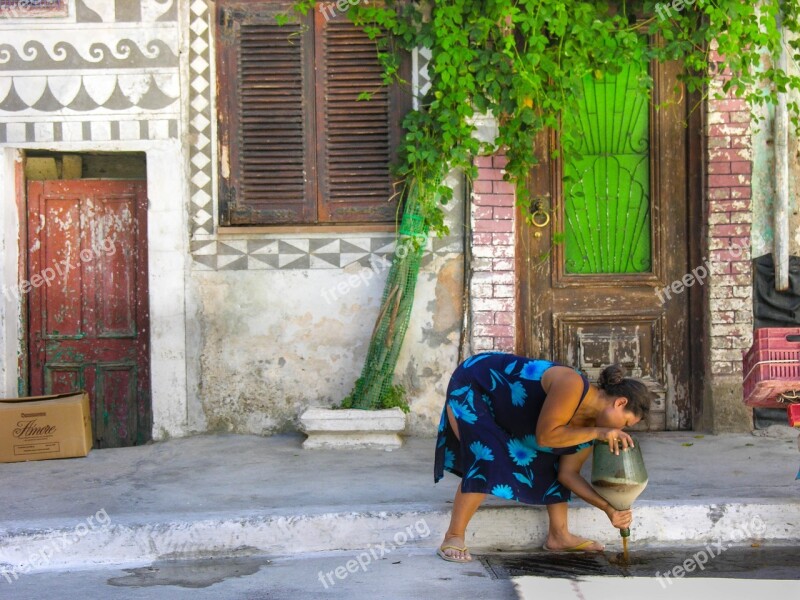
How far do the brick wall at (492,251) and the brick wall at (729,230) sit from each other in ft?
4.44

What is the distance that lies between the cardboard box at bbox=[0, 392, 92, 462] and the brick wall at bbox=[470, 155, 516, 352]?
103 inches

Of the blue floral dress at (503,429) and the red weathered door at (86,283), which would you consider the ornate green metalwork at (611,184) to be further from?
the red weathered door at (86,283)

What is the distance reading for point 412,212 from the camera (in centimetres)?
623

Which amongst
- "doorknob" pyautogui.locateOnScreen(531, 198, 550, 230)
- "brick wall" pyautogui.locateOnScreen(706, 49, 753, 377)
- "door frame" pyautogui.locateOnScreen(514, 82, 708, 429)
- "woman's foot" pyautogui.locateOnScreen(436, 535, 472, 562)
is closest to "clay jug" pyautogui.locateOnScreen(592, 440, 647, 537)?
"woman's foot" pyautogui.locateOnScreen(436, 535, 472, 562)

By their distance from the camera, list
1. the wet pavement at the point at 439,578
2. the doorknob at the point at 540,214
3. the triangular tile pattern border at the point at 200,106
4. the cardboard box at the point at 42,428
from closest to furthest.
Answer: the wet pavement at the point at 439,578, the cardboard box at the point at 42,428, the triangular tile pattern border at the point at 200,106, the doorknob at the point at 540,214

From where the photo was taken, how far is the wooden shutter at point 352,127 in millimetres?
6488

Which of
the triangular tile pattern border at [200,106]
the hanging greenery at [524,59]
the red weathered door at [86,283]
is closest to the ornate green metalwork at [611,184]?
→ the hanging greenery at [524,59]

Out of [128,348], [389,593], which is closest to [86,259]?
[128,348]

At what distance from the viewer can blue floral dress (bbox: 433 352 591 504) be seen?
4199mm

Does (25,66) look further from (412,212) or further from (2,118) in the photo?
(412,212)

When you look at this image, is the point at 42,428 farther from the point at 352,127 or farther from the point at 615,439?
the point at 615,439

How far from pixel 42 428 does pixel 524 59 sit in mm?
3804

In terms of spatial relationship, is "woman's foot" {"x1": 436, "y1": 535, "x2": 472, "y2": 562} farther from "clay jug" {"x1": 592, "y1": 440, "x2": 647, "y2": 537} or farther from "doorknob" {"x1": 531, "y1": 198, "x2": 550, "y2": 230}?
"doorknob" {"x1": 531, "y1": 198, "x2": 550, "y2": 230}

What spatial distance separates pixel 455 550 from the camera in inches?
168
